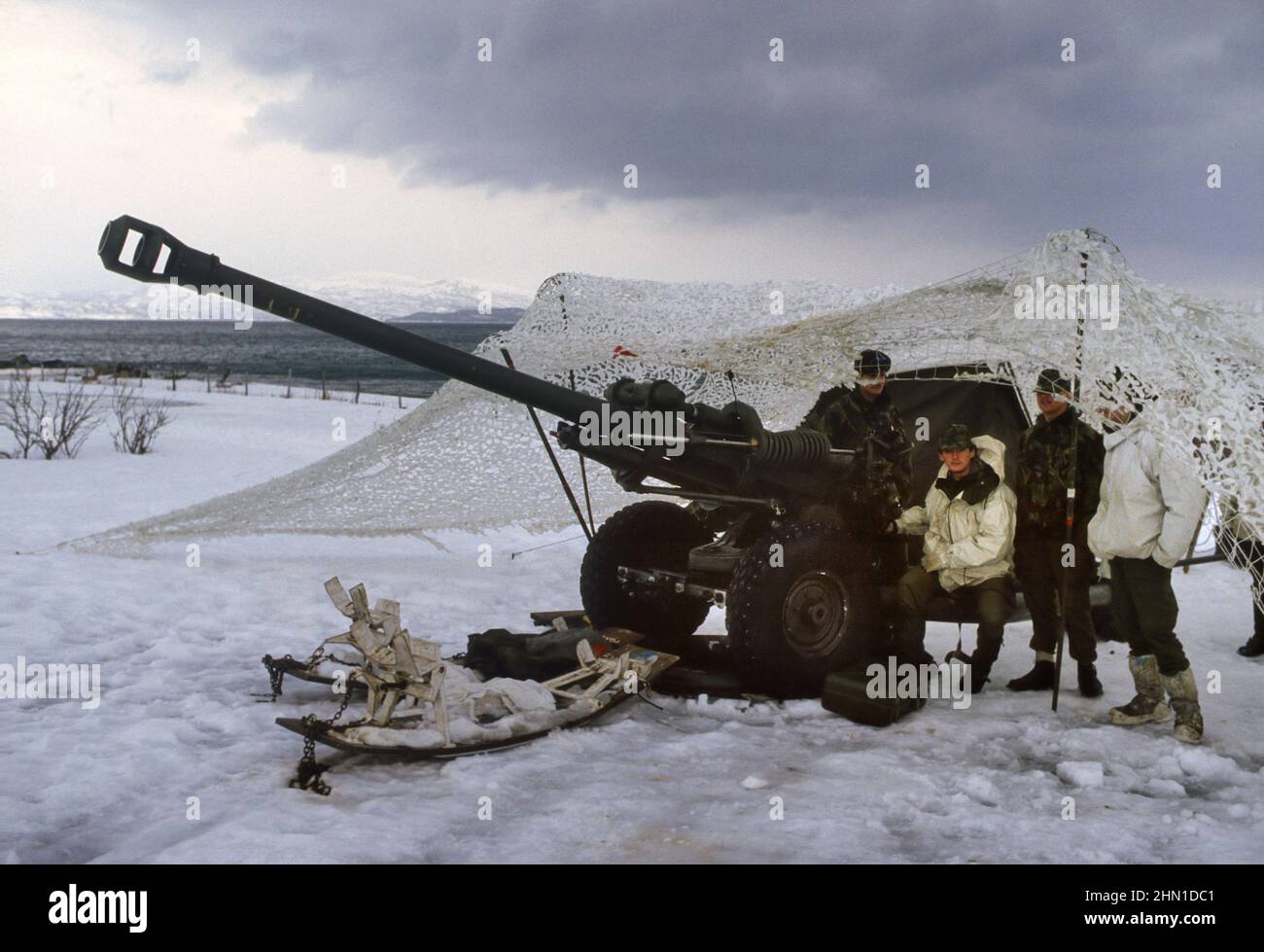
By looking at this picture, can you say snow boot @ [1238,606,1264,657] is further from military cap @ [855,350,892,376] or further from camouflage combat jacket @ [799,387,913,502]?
military cap @ [855,350,892,376]

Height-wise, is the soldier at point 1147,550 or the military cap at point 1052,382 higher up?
the military cap at point 1052,382

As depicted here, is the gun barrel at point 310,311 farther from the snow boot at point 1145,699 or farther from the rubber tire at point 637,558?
the snow boot at point 1145,699

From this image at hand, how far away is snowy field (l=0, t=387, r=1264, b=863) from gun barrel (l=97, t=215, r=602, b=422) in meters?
1.80

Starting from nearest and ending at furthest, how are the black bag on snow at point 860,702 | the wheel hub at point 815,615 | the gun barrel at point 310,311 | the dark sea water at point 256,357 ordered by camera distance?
the gun barrel at point 310,311
the black bag on snow at point 860,702
the wheel hub at point 815,615
the dark sea water at point 256,357

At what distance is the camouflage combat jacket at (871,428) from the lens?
622cm

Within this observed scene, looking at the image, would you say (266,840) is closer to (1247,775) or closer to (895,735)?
(895,735)

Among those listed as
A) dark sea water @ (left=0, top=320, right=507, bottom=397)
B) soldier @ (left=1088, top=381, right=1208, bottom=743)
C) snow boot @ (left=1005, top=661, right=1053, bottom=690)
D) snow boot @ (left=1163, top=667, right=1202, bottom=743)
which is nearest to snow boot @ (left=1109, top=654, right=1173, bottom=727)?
soldier @ (left=1088, top=381, right=1208, bottom=743)

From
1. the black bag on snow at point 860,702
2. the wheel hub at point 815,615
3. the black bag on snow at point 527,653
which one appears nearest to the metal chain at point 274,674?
the black bag on snow at point 527,653

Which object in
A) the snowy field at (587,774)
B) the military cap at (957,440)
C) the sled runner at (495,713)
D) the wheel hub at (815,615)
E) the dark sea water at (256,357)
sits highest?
the dark sea water at (256,357)

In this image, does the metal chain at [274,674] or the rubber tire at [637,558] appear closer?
the metal chain at [274,674]

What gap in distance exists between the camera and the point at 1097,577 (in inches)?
267

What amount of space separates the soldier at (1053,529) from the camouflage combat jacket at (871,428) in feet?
2.34

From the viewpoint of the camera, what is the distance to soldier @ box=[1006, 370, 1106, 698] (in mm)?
5852

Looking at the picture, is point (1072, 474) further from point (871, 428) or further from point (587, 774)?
point (587, 774)
